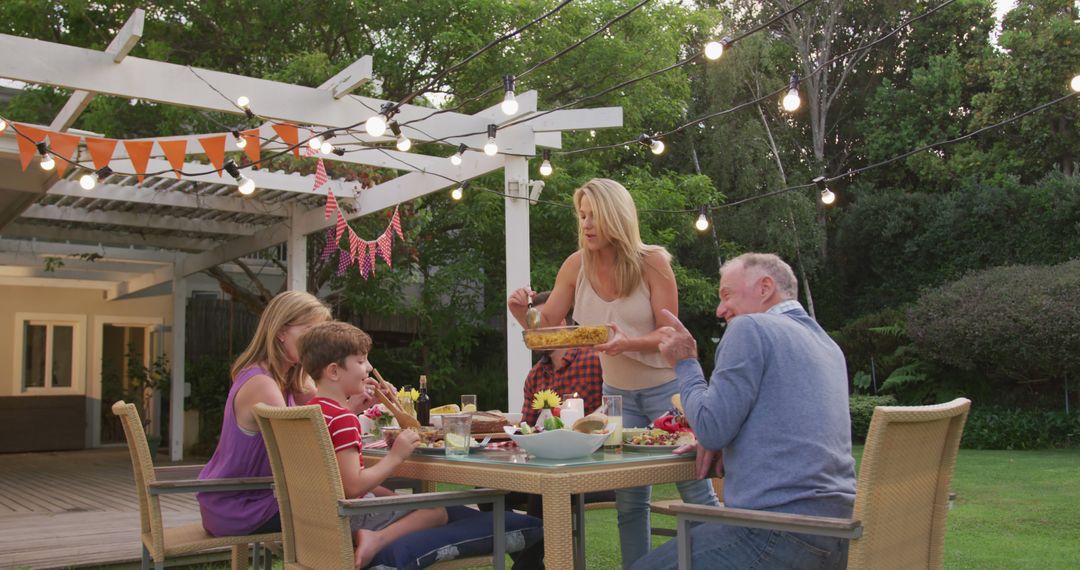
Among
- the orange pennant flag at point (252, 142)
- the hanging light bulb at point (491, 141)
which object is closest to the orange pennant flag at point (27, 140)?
the orange pennant flag at point (252, 142)

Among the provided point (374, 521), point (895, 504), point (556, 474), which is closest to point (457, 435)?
point (374, 521)

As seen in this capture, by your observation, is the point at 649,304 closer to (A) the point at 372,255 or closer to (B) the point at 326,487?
(B) the point at 326,487

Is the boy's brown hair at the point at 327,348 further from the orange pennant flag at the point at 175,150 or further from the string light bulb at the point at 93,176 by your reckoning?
the string light bulb at the point at 93,176

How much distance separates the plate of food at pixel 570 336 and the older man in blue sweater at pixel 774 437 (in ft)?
1.71

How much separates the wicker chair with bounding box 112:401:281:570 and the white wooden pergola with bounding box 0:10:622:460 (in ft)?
8.63

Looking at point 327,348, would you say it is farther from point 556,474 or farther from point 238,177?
point 238,177

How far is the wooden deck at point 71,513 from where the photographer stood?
5078mm

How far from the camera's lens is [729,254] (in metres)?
16.9

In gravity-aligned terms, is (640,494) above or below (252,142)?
below

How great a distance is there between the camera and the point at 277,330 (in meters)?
3.20

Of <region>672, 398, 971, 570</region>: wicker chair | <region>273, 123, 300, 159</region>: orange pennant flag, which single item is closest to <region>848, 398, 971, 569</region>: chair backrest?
<region>672, 398, 971, 570</region>: wicker chair

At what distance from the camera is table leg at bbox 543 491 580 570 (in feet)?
7.32

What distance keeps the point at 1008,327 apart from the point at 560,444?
10983 millimetres

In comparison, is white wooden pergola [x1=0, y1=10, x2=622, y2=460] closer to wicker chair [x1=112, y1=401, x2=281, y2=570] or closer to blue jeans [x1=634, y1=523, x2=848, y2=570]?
wicker chair [x1=112, y1=401, x2=281, y2=570]
